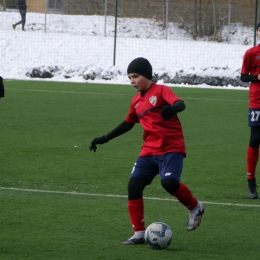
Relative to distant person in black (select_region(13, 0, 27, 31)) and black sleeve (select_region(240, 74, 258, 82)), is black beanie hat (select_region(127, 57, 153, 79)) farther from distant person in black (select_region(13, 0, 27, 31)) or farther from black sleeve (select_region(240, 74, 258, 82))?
distant person in black (select_region(13, 0, 27, 31))

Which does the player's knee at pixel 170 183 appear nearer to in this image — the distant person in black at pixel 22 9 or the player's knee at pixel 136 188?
the player's knee at pixel 136 188

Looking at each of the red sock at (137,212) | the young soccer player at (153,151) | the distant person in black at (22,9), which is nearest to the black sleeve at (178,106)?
the young soccer player at (153,151)

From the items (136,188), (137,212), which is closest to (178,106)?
(136,188)

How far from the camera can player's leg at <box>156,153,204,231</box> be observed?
5.32 meters

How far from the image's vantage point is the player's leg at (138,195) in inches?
213

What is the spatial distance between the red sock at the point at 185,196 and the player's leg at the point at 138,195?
269mm

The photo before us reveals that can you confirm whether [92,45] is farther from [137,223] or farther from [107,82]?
[137,223]

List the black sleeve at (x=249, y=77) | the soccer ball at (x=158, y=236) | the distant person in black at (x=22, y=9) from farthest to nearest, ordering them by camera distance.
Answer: the distant person in black at (x=22, y=9), the black sleeve at (x=249, y=77), the soccer ball at (x=158, y=236)

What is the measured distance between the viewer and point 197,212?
5.55m

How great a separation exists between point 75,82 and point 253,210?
16359mm

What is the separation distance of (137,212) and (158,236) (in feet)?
0.87

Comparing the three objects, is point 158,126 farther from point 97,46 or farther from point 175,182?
point 97,46

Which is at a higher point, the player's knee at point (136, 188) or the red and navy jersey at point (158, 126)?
the red and navy jersey at point (158, 126)

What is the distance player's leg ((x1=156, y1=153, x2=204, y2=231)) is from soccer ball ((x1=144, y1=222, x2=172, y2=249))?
26 centimetres
